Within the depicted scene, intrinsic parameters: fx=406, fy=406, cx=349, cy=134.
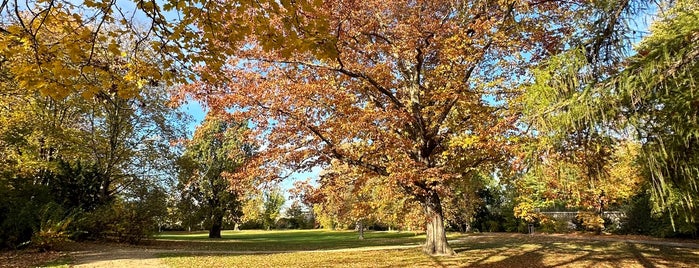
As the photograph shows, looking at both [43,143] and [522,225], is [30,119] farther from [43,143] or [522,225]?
[522,225]

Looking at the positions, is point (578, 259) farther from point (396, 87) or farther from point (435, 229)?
point (396, 87)

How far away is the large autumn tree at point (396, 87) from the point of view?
9.67 metres

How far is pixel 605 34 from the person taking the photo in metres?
4.26

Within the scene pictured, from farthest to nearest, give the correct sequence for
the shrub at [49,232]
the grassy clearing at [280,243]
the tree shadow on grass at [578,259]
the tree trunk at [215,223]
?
the tree trunk at [215,223] < the grassy clearing at [280,243] < the shrub at [49,232] < the tree shadow on grass at [578,259]

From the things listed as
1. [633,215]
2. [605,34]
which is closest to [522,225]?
[633,215]

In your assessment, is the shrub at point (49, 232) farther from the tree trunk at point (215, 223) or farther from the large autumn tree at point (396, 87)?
the tree trunk at point (215, 223)

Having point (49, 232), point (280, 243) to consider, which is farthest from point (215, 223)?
point (49, 232)

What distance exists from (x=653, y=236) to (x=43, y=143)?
2843cm

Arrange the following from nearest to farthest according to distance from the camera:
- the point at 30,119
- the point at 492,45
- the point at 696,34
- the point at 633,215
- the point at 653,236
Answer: the point at 696,34 < the point at 492,45 < the point at 30,119 < the point at 653,236 < the point at 633,215

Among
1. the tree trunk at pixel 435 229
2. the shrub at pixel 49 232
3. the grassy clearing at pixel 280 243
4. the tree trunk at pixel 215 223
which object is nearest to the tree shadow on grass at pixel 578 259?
the tree trunk at pixel 435 229

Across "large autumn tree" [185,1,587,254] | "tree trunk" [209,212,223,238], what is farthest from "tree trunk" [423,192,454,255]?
"tree trunk" [209,212,223,238]

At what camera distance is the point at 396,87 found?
12430 mm

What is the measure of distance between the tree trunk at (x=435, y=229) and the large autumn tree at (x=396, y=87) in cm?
3

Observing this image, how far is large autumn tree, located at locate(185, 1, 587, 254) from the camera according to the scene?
31.7 feet
